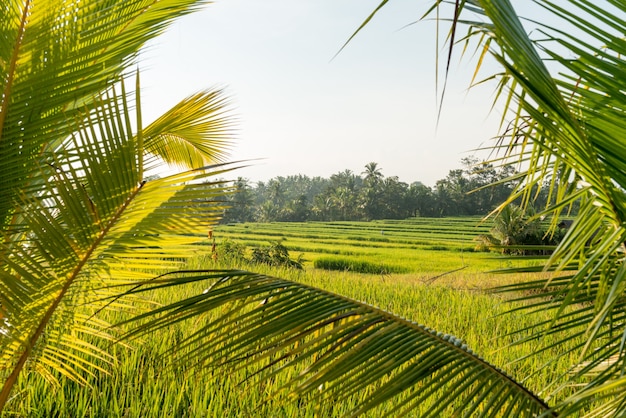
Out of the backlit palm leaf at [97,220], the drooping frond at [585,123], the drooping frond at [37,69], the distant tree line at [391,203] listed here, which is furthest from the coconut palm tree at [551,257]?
the distant tree line at [391,203]

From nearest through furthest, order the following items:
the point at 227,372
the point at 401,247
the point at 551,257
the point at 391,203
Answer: the point at 551,257
the point at 227,372
the point at 401,247
the point at 391,203

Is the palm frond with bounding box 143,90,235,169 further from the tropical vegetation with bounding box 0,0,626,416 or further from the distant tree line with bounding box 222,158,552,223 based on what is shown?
the distant tree line with bounding box 222,158,552,223

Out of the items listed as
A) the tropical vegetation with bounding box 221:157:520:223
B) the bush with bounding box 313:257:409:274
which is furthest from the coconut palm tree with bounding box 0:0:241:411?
the tropical vegetation with bounding box 221:157:520:223

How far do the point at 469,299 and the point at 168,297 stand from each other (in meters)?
4.01

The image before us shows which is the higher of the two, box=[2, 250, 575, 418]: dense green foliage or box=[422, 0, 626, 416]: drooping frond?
box=[422, 0, 626, 416]: drooping frond

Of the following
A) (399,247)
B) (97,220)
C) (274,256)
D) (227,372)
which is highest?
(97,220)

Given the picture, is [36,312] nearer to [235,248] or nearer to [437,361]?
[437,361]

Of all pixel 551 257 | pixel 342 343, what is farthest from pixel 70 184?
pixel 551 257

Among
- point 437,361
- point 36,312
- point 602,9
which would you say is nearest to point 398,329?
point 437,361

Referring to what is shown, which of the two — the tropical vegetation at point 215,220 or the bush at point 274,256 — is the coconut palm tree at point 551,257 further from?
the bush at point 274,256

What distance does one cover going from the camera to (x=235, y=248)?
11.3 m

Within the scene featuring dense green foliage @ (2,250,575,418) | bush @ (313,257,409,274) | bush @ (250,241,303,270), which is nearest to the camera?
dense green foliage @ (2,250,575,418)

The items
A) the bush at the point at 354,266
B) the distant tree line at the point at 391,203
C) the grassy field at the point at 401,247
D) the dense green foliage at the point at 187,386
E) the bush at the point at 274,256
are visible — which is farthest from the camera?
the distant tree line at the point at 391,203

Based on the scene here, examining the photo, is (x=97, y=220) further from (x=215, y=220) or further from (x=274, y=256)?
(x=274, y=256)
